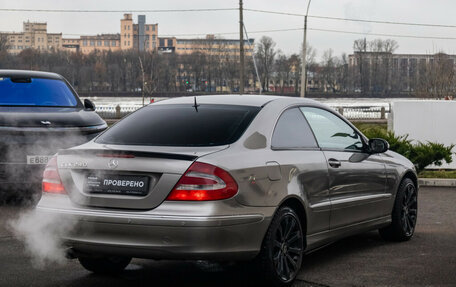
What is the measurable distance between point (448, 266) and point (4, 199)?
6.07 meters

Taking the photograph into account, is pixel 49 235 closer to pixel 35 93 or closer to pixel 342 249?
pixel 342 249

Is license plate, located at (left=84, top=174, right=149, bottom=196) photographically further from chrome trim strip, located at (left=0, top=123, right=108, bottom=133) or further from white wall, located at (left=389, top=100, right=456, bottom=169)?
white wall, located at (left=389, top=100, right=456, bottom=169)

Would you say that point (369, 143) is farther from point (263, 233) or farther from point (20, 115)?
point (20, 115)

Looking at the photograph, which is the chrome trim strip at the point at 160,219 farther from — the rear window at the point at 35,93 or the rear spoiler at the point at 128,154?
the rear window at the point at 35,93

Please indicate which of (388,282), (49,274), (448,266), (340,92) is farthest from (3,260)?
(340,92)

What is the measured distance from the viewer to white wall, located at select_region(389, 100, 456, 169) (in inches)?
607

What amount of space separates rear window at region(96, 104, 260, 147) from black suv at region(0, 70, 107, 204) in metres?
3.41

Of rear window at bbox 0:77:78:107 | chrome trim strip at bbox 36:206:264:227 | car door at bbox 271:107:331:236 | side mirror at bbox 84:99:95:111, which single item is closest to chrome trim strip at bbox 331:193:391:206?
car door at bbox 271:107:331:236

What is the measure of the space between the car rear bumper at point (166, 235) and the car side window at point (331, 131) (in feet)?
4.79

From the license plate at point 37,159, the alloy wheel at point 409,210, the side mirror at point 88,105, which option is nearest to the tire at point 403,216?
the alloy wheel at point 409,210

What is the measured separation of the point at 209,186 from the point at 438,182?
9.08 meters

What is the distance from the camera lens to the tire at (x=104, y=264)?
6.05 m

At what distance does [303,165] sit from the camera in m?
6.01

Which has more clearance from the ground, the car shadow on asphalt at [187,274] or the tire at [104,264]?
the tire at [104,264]
